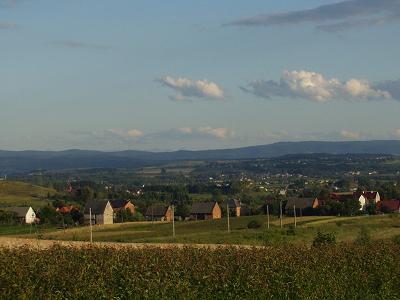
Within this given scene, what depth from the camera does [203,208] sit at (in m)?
126

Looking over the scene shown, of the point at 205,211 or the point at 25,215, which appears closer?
the point at 25,215

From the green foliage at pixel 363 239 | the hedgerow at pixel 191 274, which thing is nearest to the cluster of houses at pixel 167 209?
the green foliage at pixel 363 239

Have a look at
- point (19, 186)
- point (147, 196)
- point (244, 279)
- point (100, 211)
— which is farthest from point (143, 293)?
point (19, 186)

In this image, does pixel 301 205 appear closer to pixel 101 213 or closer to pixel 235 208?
pixel 235 208

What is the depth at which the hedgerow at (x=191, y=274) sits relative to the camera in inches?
586

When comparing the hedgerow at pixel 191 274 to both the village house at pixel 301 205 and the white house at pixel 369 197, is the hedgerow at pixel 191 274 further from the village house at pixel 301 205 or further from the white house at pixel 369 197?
the white house at pixel 369 197

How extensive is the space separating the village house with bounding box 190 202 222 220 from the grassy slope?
36.3 meters

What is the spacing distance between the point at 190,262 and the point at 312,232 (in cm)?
4352

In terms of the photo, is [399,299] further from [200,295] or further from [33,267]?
[33,267]

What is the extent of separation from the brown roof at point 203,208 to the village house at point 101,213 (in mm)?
16246

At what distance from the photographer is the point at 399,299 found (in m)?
16.0

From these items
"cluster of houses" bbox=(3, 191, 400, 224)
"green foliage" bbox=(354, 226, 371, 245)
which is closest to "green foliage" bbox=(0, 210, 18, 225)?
"cluster of houses" bbox=(3, 191, 400, 224)

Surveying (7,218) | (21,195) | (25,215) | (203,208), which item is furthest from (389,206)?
(21,195)

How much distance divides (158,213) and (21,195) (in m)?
58.8
